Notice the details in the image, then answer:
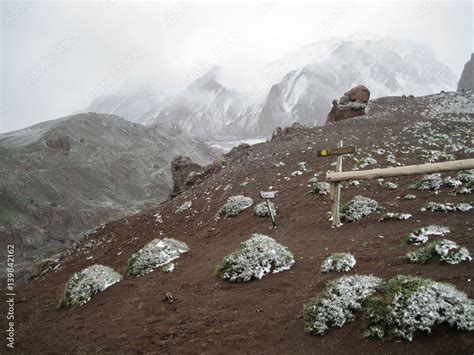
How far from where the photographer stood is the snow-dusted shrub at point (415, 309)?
4.80 metres

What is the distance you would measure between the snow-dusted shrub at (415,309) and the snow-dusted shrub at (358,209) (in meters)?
6.15

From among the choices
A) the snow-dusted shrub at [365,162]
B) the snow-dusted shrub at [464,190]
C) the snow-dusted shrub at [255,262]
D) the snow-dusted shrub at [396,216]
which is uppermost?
the snow-dusted shrub at [255,262]

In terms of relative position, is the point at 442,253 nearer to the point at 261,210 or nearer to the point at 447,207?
the point at 447,207

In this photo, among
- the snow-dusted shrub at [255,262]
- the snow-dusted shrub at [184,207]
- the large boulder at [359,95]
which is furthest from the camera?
the large boulder at [359,95]

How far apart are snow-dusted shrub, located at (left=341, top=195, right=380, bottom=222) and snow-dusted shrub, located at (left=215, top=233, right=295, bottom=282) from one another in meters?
3.58

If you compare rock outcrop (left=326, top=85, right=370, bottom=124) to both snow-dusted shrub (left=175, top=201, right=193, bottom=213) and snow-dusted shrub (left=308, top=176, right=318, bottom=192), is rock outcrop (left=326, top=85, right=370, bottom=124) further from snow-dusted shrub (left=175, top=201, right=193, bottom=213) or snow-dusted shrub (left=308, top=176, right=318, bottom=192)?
snow-dusted shrub (left=175, top=201, right=193, bottom=213)

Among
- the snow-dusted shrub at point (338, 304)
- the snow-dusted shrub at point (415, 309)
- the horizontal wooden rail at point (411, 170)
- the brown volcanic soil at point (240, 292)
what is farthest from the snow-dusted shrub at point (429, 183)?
the snow-dusted shrub at point (415, 309)

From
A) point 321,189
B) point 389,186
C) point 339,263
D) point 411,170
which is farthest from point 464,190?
point 339,263

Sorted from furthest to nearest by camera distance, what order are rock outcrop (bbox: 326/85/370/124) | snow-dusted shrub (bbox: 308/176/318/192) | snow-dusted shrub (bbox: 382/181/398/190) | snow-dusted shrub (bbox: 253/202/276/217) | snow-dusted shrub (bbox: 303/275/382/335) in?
rock outcrop (bbox: 326/85/370/124)
snow-dusted shrub (bbox: 308/176/318/192)
snow-dusted shrub (bbox: 253/202/276/217)
snow-dusted shrub (bbox: 382/181/398/190)
snow-dusted shrub (bbox: 303/275/382/335)

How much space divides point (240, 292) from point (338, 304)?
2829 mm

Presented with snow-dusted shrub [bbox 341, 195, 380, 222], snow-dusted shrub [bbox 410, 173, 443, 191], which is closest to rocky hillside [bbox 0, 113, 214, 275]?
snow-dusted shrub [bbox 341, 195, 380, 222]

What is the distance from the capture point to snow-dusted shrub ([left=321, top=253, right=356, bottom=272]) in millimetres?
7676

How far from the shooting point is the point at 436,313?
487cm

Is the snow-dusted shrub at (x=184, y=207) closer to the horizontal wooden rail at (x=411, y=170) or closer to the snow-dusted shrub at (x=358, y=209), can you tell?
the snow-dusted shrub at (x=358, y=209)
